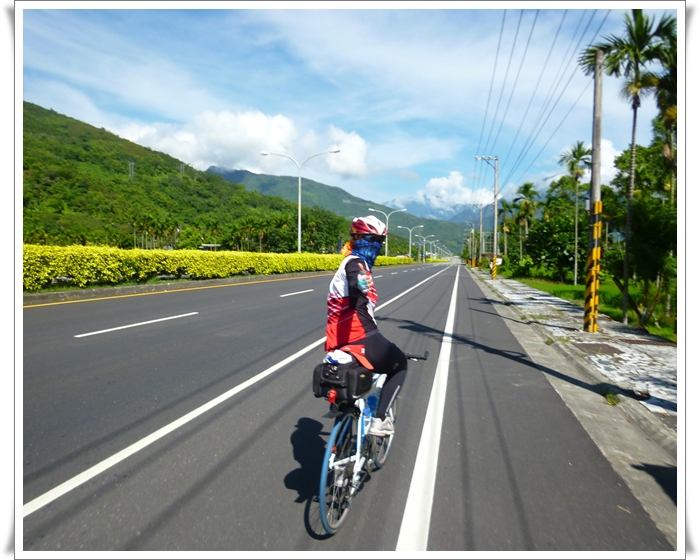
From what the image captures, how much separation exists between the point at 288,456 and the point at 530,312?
11831 millimetres

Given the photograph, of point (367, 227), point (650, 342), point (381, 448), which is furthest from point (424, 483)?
point (650, 342)

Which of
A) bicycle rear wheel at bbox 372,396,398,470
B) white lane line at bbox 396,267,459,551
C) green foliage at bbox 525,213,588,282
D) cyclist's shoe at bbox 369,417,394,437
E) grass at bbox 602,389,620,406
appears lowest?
white lane line at bbox 396,267,459,551

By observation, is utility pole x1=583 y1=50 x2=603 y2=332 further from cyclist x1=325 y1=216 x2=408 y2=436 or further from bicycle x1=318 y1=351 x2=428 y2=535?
cyclist x1=325 y1=216 x2=408 y2=436

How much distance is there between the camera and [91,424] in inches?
169

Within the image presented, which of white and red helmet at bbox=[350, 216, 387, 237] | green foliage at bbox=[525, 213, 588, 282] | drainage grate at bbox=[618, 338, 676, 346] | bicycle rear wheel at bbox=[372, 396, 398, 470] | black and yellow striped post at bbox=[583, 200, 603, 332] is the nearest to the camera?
white and red helmet at bbox=[350, 216, 387, 237]

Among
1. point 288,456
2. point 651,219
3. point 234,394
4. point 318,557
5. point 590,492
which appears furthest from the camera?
point 651,219

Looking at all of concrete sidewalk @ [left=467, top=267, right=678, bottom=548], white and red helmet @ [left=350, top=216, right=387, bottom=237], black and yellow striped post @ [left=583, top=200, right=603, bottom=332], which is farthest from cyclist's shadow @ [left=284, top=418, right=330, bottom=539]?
black and yellow striped post @ [left=583, top=200, right=603, bottom=332]

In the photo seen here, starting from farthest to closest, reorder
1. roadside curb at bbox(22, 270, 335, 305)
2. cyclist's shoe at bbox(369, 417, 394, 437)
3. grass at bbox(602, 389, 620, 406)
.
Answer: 1. roadside curb at bbox(22, 270, 335, 305)
2. grass at bbox(602, 389, 620, 406)
3. cyclist's shoe at bbox(369, 417, 394, 437)

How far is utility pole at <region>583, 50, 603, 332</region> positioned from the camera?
34.0 feet

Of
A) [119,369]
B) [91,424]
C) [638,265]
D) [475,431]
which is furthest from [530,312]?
[91,424]

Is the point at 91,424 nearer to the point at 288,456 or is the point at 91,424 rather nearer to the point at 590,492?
the point at 288,456

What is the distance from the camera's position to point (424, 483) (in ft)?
11.4

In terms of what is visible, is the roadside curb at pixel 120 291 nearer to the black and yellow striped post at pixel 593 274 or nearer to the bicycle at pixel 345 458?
the bicycle at pixel 345 458

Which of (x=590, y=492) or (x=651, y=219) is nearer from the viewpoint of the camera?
(x=590, y=492)
